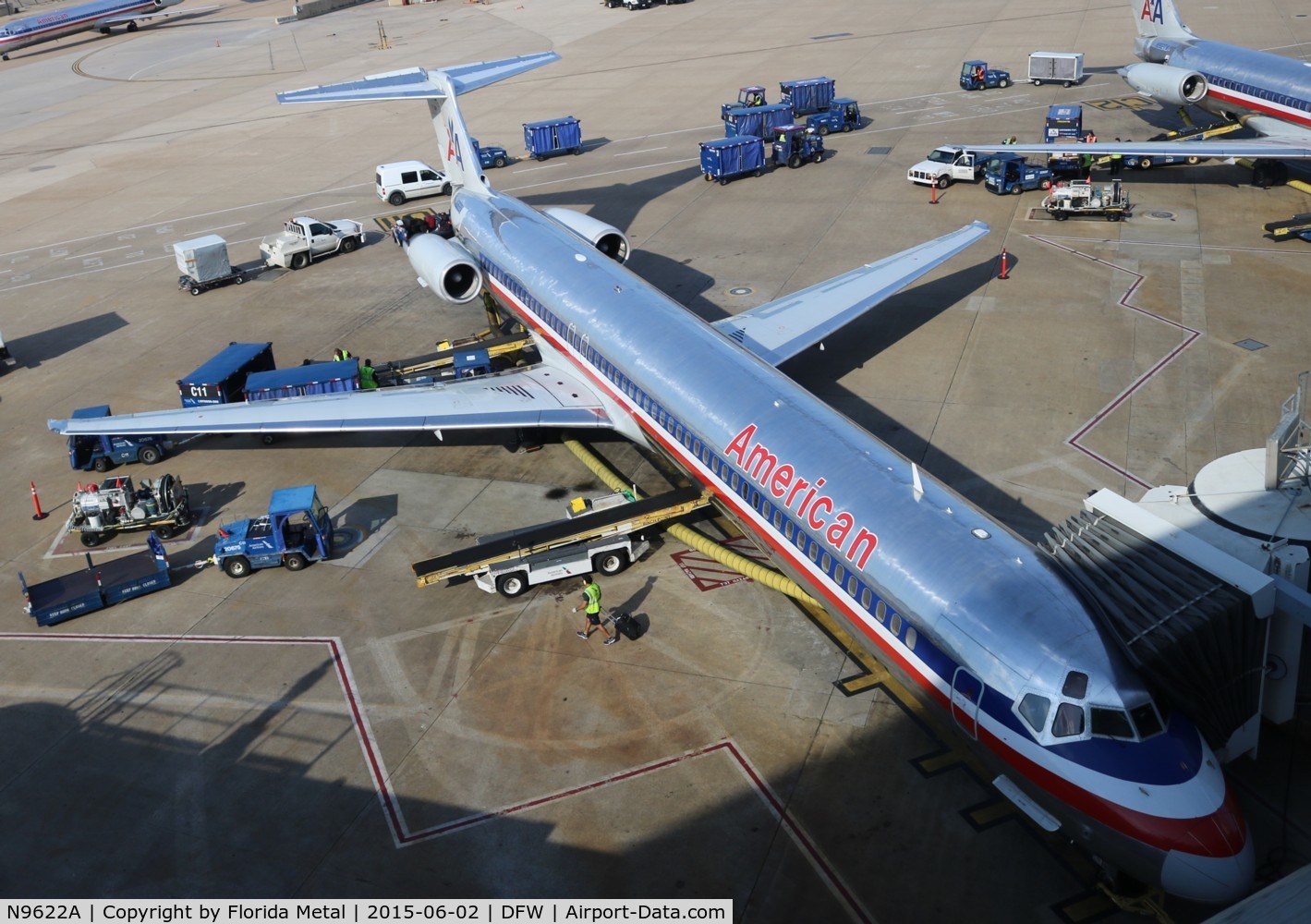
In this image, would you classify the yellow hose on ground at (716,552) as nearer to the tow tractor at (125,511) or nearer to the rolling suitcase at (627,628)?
the rolling suitcase at (627,628)

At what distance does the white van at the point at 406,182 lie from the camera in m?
46.2

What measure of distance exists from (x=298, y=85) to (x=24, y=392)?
44571 mm

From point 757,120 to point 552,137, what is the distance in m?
9.87

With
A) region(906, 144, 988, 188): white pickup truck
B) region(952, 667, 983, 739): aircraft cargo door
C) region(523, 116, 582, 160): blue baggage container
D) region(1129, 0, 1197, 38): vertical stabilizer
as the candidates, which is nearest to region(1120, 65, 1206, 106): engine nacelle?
region(1129, 0, 1197, 38): vertical stabilizer

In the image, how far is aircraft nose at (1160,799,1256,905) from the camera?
13039 millimetres

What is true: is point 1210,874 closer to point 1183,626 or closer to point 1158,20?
point 1183,626

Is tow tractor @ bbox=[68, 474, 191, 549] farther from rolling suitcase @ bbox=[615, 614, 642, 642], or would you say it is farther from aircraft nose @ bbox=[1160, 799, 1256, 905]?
aircraft nose @ bbox=[1160, 799, 1256, 905]

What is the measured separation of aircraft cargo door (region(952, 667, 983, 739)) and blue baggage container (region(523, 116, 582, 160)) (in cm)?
4179

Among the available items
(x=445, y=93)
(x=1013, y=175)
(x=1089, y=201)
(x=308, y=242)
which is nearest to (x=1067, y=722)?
(x=445, y=93)

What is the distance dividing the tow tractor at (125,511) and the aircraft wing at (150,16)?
3648 inches

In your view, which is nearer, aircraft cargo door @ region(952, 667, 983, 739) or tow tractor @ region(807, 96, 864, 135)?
aircraft cargo door @ region(952, 667, 983, 739)

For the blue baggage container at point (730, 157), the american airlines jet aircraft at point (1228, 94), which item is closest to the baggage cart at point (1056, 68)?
the american airlines jet aircraft at point (1228, 94)

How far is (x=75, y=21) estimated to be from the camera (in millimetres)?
97312

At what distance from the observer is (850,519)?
668 inches
